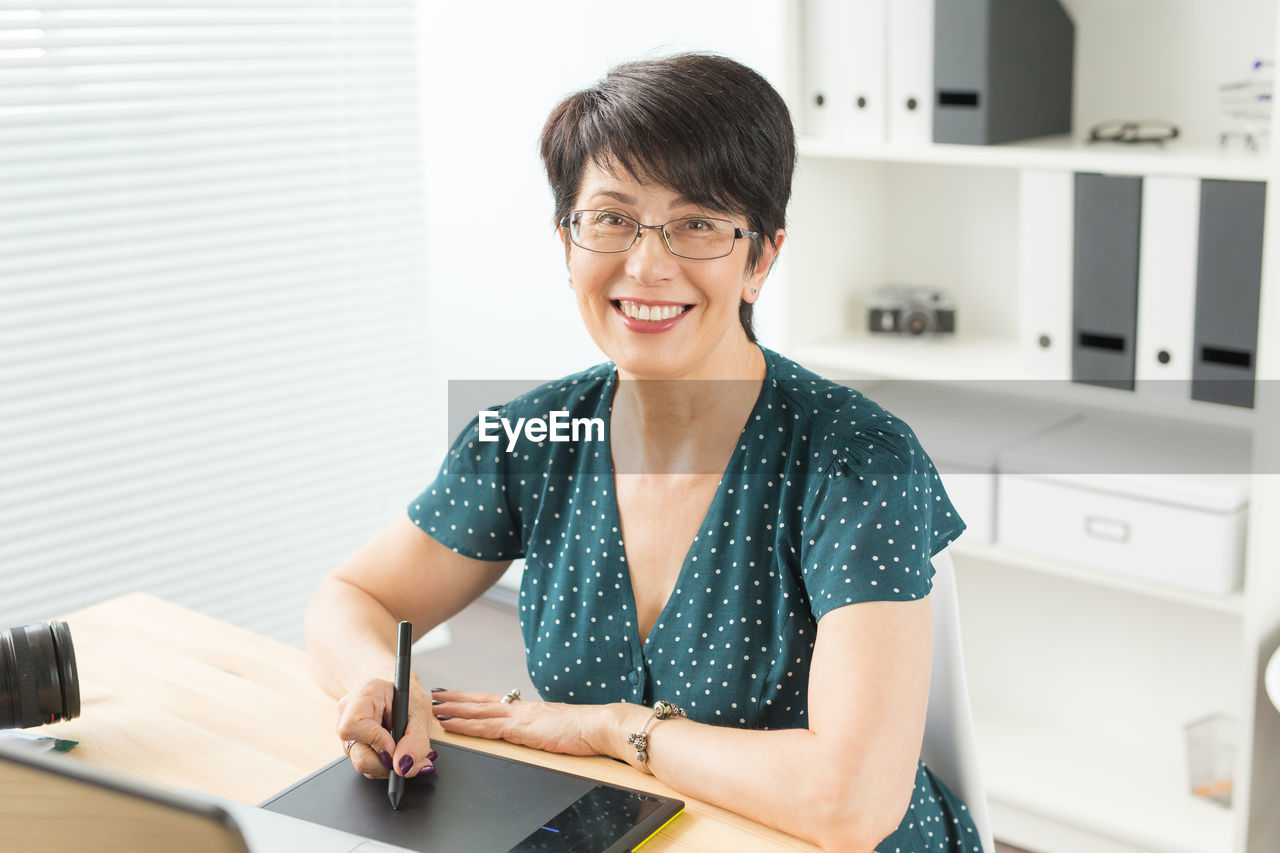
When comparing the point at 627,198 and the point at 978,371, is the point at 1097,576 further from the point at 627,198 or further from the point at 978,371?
the point at 627,198

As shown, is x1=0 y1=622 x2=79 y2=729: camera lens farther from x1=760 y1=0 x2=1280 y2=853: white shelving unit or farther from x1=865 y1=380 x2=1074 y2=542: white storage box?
x1=760 y1=0 x2=1280 y2=853: white shelving unit

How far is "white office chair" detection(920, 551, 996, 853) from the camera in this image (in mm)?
1278

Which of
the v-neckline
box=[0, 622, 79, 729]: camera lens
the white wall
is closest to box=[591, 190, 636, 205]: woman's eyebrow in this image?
the v-neckline

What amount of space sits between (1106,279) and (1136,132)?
29 cm

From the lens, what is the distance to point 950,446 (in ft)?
7.38

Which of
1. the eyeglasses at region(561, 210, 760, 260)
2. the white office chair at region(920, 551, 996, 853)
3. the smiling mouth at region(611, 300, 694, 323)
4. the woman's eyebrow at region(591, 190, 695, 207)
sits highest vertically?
the woman's eyebrow at region(591, 190, 695, 207)

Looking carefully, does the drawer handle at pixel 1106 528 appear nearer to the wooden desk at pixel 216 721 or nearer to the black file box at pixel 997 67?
the black file box at pixel 997 67

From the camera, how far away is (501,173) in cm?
336

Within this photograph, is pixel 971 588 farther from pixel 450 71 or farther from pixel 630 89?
pixel 450 71

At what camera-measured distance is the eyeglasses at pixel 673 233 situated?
1.32 metres

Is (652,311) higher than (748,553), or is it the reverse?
(652,311)

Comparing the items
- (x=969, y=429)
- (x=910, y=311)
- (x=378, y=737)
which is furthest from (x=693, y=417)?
(x=910, y=311)

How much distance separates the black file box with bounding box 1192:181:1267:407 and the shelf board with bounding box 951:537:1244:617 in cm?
31

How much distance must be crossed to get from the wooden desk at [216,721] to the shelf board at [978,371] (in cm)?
121
